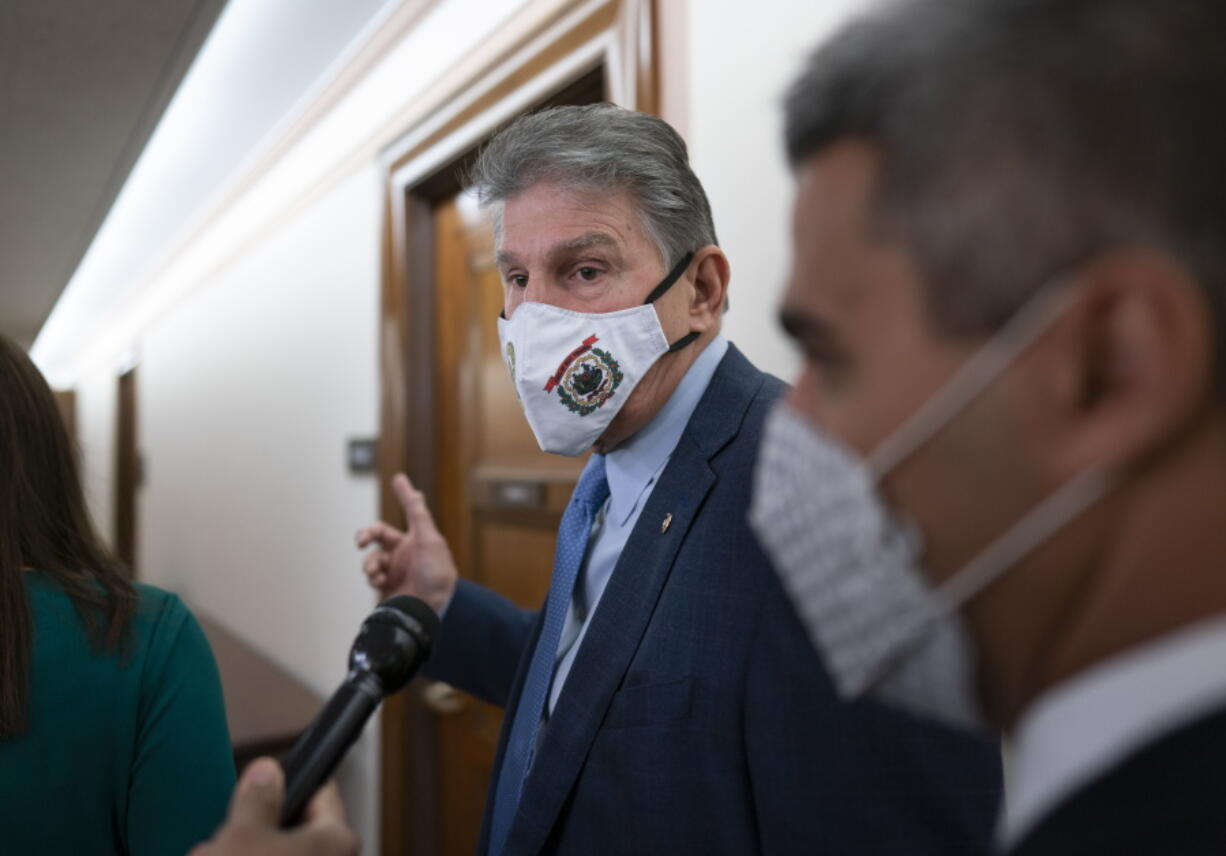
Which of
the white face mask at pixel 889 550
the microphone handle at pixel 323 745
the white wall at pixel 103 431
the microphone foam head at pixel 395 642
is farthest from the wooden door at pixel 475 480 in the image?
the white wall at pixel 103 431

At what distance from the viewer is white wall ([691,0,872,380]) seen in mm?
1280

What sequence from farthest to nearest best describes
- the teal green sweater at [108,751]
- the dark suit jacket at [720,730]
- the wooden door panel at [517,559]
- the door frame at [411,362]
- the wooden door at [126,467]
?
the wooden door at [126,467] < the door frame at [411,362] < the wooden door panel at [517,559] < the teal green sweater at [108,751] < the dark suit jacket at [720,730]

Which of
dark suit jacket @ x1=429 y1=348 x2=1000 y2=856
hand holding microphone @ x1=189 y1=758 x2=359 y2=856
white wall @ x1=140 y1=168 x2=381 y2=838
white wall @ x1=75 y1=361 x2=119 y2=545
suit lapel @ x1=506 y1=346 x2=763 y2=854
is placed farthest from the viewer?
white wall @ x1=75 y1=361 x2=119 y2=545

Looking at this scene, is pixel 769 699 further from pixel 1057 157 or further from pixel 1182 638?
pixel 1057 157

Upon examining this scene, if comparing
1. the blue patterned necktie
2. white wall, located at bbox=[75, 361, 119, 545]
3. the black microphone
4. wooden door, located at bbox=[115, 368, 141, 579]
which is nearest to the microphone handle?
the black microphone

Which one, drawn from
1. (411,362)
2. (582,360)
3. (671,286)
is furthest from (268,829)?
(411,362)

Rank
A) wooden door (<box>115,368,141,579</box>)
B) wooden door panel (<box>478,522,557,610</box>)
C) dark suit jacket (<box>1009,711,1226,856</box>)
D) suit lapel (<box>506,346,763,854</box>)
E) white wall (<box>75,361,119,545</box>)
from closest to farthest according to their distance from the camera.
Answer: dark suit jacket (<box>1009,711,1226,856</box>) → suit lapel (<box>506,346,763,854</box>) → wooden door panel (<box>478,522,557,610</box>) → wooden door (<box>115,368,141,579</box>) → white wall (<box>75,361,119,545</box>)

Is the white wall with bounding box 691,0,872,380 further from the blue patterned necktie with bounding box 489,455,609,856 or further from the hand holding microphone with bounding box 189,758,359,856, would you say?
the hand holding microphone with bounding box 189,758,359,856

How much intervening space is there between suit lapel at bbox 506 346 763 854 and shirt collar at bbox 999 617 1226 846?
0.50 m

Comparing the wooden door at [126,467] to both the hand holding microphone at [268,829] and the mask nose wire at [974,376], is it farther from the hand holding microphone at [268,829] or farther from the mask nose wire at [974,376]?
the mask nose wire at [974,376]

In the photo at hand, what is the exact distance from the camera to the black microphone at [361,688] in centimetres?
57

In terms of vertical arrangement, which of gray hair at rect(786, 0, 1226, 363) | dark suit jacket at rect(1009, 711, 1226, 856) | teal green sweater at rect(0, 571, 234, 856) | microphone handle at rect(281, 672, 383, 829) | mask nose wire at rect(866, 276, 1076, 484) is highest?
gray hair at rect(786, 0, 1226, 363)

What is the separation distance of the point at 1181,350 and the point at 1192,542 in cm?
9

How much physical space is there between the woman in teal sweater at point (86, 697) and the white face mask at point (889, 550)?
0.89 m
